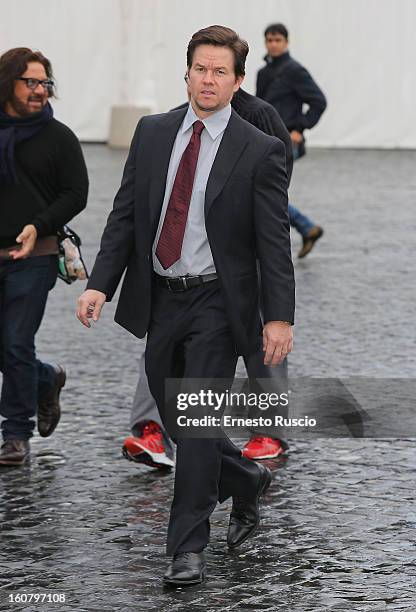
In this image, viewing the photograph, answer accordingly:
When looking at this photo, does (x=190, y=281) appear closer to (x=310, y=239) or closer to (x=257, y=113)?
(x=257, y=113)

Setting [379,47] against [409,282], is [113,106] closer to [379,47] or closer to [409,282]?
[379,47]

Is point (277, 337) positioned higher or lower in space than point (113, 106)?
higher

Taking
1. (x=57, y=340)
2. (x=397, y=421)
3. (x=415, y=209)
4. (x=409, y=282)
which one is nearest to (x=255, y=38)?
(x=415, y=209)

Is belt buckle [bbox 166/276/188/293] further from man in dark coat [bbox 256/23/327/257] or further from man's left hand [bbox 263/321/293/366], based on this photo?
man in dark coat [bbox 256/23/327/257]

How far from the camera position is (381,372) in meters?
8.45

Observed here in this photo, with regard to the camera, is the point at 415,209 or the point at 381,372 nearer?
the point at 381,372

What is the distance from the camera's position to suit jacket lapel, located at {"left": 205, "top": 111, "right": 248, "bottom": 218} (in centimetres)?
517

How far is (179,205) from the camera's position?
205 inches

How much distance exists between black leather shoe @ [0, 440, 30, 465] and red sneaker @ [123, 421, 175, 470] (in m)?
0.42

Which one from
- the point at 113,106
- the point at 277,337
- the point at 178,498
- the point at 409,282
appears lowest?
the point at 113,106

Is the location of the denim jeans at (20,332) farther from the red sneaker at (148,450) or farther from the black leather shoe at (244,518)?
the black leather shoe at (244,518)

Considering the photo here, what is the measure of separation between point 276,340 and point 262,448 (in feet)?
5.59

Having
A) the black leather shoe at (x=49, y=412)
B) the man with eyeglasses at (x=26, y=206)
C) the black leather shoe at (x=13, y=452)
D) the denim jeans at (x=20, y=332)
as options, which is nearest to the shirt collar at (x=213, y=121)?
the man with eyeglasses at (x=26, y=206)

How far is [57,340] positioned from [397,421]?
2.61 metres
